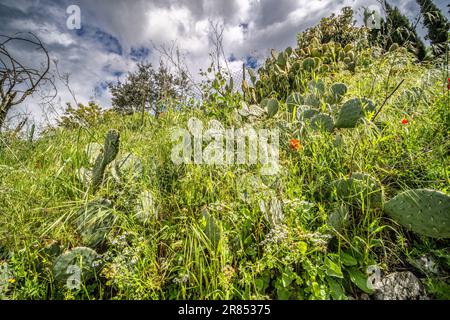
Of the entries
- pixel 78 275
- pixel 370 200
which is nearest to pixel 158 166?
pixel 78 275

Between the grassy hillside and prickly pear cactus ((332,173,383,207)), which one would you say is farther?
prickly pear cactus ((332,173,383,207))

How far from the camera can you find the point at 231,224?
1269 millimetres

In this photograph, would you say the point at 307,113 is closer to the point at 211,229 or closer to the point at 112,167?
the point at 211,229

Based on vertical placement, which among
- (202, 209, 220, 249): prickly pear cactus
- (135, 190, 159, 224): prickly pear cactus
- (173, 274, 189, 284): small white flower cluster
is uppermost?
(135, 190, 159, 224): prickly pear cactus

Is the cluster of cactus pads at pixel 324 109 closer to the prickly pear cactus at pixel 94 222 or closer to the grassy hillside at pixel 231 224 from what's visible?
the grassy hillside at pixel 231 224

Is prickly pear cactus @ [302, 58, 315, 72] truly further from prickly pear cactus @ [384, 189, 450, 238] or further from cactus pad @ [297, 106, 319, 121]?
prickly pear cactus @ [384, 189, 450, 238]

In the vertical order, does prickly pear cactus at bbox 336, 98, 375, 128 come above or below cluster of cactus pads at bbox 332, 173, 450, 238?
above

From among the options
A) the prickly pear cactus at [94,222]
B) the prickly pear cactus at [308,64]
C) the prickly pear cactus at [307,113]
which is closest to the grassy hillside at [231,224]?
the prickly pear cactus at [94,222]

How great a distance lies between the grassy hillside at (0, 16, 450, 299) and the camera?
1.05m

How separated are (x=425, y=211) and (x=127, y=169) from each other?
1.75 meters

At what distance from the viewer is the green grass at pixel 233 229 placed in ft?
3.42

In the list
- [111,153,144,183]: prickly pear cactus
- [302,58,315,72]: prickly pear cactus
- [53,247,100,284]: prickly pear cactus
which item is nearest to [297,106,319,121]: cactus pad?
[111,153,144,183]: prickly pear cactus

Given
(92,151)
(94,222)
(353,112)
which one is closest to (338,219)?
(353,112)

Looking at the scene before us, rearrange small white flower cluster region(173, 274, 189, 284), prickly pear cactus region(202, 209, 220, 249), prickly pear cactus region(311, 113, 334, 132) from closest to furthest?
small white flower cluster region(173, 274, 189, 284), prickly pear cactus region(202, 209, 220, 249), prickly pear cactus region(311, 113, 334, 132)
